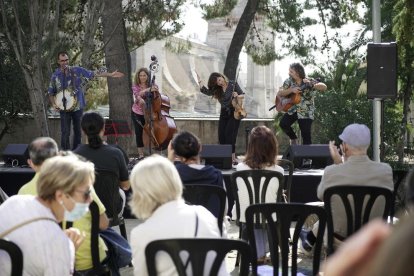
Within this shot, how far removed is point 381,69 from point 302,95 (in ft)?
4.41

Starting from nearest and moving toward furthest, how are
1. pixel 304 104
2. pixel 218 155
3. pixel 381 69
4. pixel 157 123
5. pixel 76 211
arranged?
1. pixel 76 211
2. pixel 381 69
3. pixel 218 155
4. pixel 157 123
5. pixel 304 104

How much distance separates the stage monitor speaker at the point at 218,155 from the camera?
9541 millimetres

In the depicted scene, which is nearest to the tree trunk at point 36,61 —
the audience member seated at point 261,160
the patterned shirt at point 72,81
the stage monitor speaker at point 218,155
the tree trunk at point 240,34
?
the patterned shirt at point 72,81

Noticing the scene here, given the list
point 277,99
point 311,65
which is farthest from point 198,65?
point 277,99

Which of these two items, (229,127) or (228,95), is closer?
(228,95)

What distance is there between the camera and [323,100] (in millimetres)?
15039

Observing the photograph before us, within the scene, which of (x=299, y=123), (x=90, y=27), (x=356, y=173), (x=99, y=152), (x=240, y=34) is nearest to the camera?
(x=356, y=173)

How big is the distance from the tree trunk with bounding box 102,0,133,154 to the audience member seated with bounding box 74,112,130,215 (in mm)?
7630

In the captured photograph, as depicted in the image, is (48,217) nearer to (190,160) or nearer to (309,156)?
(190,160)

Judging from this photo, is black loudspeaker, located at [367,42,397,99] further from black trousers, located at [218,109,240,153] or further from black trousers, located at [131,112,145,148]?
black trousers, located at [131,112,145,148]

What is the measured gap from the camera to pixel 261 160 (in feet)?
19.0

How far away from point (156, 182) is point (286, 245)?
46.5 inches

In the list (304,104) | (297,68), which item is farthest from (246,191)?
(304,104)

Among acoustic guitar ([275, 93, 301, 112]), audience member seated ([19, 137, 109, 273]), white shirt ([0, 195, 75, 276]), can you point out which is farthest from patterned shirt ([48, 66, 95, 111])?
white shirt ([0, 195, 75, 276])
